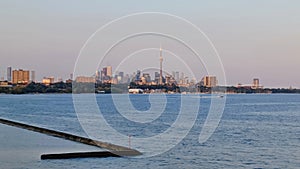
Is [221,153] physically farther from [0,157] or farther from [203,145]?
[0,157]

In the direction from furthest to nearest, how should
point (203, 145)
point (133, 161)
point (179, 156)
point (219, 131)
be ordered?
point (219, 131) → point (203, 145) → point (179, 156) → point (133, 161)

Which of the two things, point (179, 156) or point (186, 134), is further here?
point (186, 134)

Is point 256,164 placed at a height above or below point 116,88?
below

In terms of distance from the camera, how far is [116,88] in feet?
140

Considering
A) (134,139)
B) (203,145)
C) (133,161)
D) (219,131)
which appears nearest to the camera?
(133,161)

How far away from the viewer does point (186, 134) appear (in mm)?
45031

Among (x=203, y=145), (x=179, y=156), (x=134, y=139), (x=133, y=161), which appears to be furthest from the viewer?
(x=134, y=139)

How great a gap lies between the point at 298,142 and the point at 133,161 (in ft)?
55.5

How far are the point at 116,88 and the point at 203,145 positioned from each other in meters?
10.1

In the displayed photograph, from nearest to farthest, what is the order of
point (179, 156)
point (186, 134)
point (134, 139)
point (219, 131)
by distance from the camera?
point (179, 156) < point (134, 139) < point (186, 134) < point (219, 131)

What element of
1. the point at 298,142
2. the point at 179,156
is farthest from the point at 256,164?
the point at 298,142

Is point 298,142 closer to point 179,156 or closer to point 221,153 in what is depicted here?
point 221,153

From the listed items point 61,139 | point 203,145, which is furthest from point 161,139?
point 61,139

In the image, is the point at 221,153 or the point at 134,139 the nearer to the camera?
the point at 221,153
